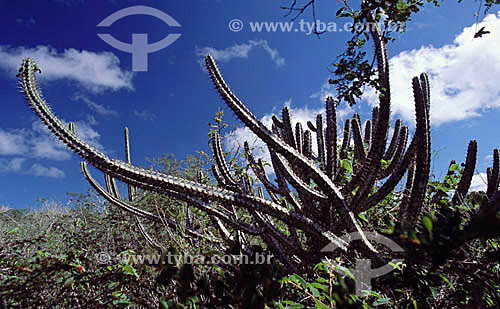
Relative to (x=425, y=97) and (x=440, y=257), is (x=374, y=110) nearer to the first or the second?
(x=425, y=97)

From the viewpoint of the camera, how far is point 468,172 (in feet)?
11.2

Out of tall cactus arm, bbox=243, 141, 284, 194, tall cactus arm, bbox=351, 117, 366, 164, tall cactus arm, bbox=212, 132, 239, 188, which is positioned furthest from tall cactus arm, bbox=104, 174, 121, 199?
tall cactus arm, bbox=351, 117, 366, 164

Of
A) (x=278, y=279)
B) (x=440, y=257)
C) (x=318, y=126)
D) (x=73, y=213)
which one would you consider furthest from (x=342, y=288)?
(x=73, y=213)

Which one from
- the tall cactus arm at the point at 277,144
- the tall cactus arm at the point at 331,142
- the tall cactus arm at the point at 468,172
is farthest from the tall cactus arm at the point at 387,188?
the tall cactus arm at the point at 468,172

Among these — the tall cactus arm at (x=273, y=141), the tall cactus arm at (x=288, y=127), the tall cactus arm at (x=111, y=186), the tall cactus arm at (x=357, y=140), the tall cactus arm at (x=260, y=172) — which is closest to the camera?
the tall cactus arm at (x=273, y=141)

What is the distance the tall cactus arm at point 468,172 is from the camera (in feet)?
10.9

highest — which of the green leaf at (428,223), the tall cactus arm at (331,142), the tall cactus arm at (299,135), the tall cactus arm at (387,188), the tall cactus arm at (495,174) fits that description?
the tall cactus arm at (299,135)

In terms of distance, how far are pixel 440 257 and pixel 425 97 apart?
7.70 feet

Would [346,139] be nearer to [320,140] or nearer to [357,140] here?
[357,140]

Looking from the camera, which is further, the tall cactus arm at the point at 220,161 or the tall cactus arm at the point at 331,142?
the tall cactus arm at the point at 220,161

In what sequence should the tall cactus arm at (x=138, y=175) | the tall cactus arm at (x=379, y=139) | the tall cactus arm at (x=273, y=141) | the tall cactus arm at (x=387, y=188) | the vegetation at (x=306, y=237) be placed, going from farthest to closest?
the tall cactus arm at (x=387, y=188)
the tall cactus arm at (x=379, y=139)
the tall cactus arm at (x=273, y=141)
the tall cactus arm at (x=138, y=175)
the vegetation at (x=306, y=237)

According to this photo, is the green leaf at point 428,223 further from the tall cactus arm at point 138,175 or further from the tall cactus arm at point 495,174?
the tall cactus arm at point 495,174

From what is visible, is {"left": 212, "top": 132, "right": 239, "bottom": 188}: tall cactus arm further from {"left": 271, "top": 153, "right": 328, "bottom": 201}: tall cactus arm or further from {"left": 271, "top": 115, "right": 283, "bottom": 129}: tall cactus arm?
{"left": 271, "top": 115, "right": 283, "bottom": 129}: tall cactus arm

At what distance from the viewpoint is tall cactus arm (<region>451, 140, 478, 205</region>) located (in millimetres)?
3317
